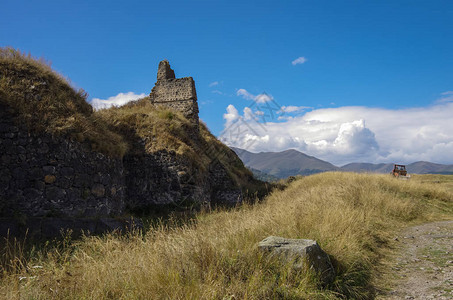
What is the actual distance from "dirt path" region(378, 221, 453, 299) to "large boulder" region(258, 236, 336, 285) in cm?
96

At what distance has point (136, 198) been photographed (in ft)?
46.8

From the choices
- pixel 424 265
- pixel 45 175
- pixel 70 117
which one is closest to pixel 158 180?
pixel 70 117

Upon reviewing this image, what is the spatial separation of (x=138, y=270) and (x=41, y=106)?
823cm

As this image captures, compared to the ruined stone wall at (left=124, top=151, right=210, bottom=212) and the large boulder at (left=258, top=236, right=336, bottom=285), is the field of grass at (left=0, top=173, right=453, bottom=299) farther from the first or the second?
the ruined stone wall at (left=124, top=151, right=210, bottom=212)

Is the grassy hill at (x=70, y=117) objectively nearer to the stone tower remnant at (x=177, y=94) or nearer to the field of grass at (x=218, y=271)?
the stone tower remnant at (x=177, y=94)

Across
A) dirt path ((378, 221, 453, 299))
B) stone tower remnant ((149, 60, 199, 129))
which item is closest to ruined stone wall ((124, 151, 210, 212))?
stone tower remnant ((149, 60, 199, 129))

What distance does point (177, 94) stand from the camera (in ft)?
67.7

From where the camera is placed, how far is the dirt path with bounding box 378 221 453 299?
452cm

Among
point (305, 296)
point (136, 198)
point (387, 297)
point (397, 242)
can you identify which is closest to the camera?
point (305, 296)

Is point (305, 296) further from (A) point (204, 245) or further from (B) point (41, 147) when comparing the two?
(B) point (41, 147)

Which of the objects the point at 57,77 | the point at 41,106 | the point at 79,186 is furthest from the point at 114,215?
the point at 57,77

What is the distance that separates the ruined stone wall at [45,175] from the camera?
28.8ft

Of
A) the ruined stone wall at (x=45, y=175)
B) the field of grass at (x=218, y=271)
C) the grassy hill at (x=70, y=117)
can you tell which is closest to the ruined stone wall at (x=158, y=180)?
the grassy hill at (x=70, y=117)

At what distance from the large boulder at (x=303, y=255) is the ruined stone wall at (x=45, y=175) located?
7.81 m
